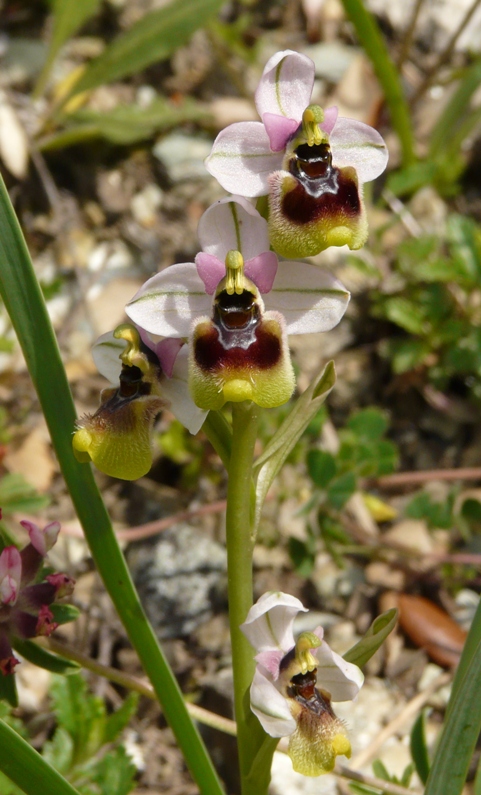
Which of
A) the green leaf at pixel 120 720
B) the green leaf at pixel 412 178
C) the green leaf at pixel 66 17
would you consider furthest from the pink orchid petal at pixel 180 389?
the green leaf at pixel 66 17

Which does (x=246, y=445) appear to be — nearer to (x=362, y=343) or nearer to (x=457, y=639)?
(x=457, y=639)

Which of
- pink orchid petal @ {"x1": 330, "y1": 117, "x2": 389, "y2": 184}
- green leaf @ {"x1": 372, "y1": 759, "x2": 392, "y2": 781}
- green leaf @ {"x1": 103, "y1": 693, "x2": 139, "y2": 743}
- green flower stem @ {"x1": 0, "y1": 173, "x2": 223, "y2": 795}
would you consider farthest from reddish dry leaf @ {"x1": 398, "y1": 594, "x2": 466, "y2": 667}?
pink orchid petal @ {"x1": 330, "y1": 117, "x2": 389, "y2": 184}

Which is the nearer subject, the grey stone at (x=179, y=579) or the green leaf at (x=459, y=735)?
the green leaf at (x=459, y=735)

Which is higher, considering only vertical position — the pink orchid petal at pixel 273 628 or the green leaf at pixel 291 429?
the green leaf at pixel 291 429

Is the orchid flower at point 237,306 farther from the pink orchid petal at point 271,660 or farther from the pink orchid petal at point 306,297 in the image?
the pink orchid petal at point 271,660

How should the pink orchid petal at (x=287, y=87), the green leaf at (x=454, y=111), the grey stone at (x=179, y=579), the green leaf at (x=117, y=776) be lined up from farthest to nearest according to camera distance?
the green leaf at (x=454, y=111) < the grey stone at (x=179, y=579) < the green leaf at (x=117, y=776) < the pink orchid petal at (x=287, y=87)

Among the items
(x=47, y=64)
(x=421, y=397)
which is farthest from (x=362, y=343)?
(x=47, y=64)

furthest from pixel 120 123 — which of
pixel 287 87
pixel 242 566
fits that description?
pixel 242 566
